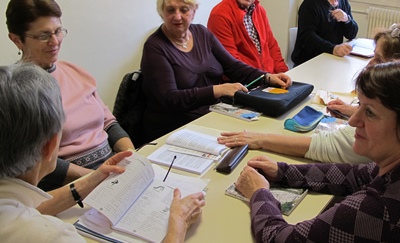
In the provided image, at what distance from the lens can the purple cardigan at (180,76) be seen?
2.09 m

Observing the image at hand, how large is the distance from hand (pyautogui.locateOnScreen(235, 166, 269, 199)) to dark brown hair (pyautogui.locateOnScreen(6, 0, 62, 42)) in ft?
3.44

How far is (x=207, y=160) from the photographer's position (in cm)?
149

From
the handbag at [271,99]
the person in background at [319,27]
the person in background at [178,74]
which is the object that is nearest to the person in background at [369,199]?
the handbag at [271,99]

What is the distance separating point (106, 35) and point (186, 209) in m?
2.02

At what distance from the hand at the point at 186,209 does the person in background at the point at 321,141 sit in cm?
44

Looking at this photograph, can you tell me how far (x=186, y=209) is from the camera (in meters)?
1.15

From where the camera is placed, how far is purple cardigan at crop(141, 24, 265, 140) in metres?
2.09

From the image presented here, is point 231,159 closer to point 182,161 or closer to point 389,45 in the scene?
point 182,161

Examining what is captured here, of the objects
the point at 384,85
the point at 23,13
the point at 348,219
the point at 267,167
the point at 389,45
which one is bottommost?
the point at 267,167

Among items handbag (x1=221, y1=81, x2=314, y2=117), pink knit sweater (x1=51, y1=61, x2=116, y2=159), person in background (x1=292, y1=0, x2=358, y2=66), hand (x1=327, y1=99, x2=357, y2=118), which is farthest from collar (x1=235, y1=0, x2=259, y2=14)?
pink knit sweater (x1=51, y1=61, x2=116, y2=159)

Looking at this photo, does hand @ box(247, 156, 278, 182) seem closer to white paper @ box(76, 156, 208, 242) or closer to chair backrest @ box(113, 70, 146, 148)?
white paper @ box(76, 156, 208, 242)

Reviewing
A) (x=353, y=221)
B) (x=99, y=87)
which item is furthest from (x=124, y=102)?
(x=353, y=221)

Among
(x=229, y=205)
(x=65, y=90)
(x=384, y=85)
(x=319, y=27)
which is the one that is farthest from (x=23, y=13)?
(x=319, y=27)

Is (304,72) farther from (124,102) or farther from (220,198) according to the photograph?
(220,198)
